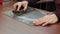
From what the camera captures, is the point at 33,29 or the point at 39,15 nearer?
the point at 33,29

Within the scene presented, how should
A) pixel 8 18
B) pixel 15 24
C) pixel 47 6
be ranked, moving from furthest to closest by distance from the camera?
pixel 47 6 < pixel 8 18 < pixel 15 24

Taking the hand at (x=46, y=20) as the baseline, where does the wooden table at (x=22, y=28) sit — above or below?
below

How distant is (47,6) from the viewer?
1508 millimetres

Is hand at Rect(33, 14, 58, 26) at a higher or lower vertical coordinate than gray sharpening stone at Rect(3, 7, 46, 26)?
higher

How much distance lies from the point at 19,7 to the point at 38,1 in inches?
10.6

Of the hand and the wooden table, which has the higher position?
the hand

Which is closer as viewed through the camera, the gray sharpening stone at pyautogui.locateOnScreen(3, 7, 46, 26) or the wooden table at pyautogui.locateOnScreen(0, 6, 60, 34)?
the wooden table at pyautogui.locateOnScreen(0, 6, 60, 34)

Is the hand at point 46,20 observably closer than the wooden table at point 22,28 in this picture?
No

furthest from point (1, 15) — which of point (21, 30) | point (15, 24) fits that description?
point (21, 30)

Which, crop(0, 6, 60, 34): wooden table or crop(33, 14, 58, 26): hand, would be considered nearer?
crop(0, 6, 60, 34): wooden table

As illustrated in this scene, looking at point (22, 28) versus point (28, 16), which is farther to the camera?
point (28, 16)

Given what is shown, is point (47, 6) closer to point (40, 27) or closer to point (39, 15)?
point (39, 15)

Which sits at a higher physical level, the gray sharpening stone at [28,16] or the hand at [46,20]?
the hand at [46,20]

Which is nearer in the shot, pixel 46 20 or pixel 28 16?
pixel 46 20
